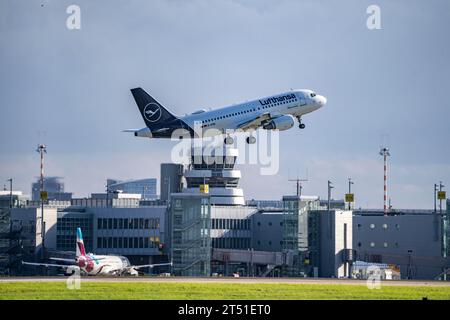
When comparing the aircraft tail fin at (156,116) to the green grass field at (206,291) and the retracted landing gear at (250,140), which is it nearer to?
the retracted landing gear at (250,140)

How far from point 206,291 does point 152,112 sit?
60402 millimetres

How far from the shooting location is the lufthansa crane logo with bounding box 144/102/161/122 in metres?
196

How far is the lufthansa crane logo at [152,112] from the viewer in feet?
643

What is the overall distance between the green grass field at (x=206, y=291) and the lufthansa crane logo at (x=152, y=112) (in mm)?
48085

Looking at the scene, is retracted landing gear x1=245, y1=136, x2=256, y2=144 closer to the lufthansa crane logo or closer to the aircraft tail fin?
the aircraft tail fin

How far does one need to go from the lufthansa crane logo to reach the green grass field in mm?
48085

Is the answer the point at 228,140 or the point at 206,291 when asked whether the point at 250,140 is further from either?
the point at 206,291

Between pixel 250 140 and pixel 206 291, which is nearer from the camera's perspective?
pixel 206 291

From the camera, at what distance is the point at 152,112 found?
196875 millimetres

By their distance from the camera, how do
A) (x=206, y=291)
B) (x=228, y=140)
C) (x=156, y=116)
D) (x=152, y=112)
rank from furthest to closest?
(x=228, y=140), (x=152, y=112), (x=156, y=116), (x=206, y=291)

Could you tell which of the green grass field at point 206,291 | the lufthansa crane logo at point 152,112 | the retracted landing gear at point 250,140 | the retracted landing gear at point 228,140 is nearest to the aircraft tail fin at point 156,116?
the lufthansa crane logo at point 152,112

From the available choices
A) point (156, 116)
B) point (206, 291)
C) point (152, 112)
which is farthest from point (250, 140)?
point (206, 291)

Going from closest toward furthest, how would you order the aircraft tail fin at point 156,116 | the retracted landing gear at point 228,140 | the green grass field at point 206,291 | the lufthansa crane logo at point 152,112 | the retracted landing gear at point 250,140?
the green grass field at point 206,291
the aircraft tail fin at point 156,116
the lufthansa crane logo at point 152,112
the retracted landing gear at point 250,140
the retracted landing gear at point 228,140
